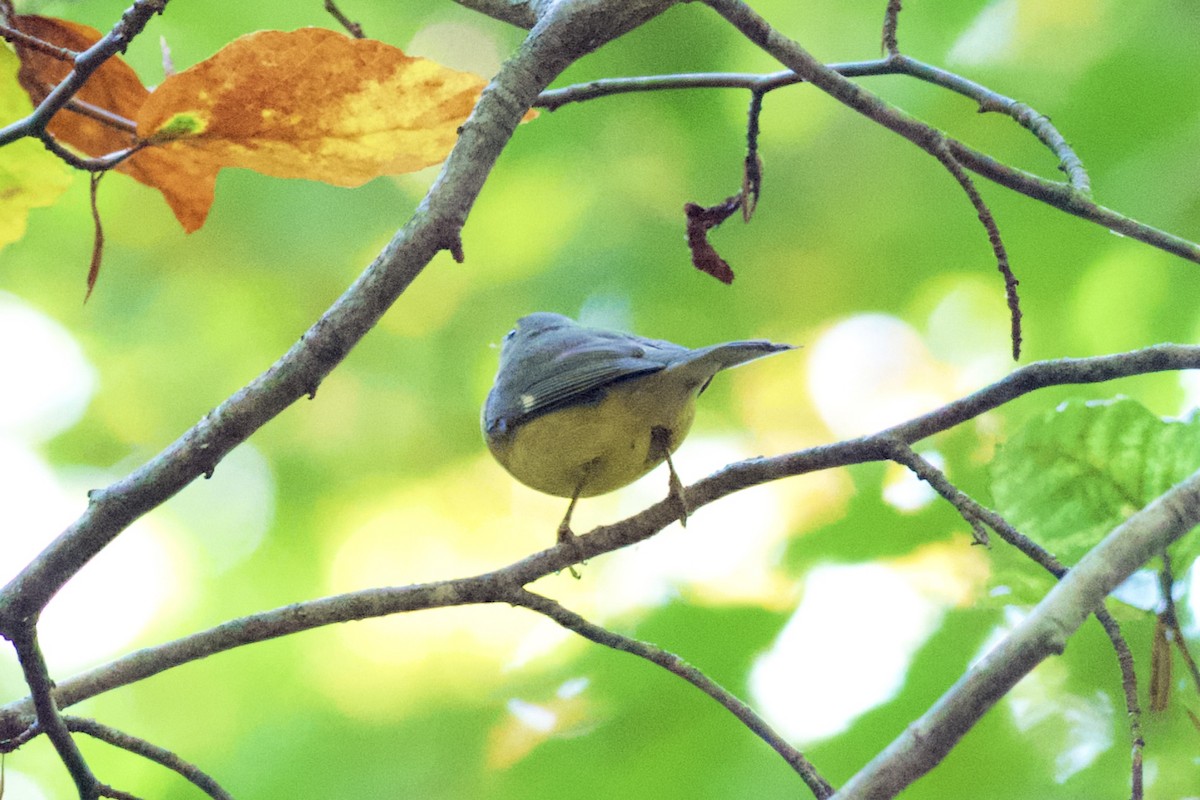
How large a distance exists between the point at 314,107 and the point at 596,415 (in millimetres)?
754

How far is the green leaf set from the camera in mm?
955

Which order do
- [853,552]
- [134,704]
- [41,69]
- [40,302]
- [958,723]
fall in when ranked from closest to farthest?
1. [958,723]
2. [41,69]
3. [853,552]
4. [134,704]
5. [40,302]

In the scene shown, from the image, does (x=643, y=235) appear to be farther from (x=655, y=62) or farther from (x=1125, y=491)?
(x=1125, y=491)

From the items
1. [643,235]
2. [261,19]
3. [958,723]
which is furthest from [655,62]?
[958,723]

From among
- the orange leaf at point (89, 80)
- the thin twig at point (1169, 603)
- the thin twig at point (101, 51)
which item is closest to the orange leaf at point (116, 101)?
the orange leaf at point (89, 80)

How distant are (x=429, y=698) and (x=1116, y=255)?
1352 millimetres

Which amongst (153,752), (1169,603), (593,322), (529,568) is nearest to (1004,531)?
(1169,603)

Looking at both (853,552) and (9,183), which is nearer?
(9,183)

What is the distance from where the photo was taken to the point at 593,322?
2.04 m

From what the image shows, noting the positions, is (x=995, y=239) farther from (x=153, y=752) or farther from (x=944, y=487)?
(x=153, y=752)

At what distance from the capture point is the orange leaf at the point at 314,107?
29.8 inches

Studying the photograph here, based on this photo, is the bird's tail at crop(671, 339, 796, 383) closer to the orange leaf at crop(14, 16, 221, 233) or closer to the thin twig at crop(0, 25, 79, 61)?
the orange leaf at crop(14, 16, 221, 233)

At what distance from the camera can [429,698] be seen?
1.81 meters

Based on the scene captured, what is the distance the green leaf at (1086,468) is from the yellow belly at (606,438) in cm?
52
